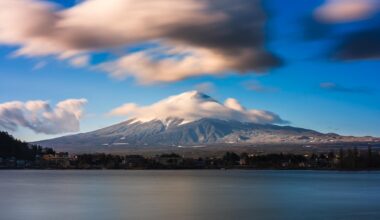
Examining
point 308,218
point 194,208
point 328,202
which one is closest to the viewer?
point 308,218

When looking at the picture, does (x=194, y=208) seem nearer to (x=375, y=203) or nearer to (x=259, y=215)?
(x=259, y=215)

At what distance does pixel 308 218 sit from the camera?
44062mm

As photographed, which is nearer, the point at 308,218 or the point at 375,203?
the point at 308,218

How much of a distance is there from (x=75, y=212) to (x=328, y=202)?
25.5 meters

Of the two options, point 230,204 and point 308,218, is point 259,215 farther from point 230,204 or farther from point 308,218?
point 230,204

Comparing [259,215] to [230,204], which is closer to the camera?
[259,215]

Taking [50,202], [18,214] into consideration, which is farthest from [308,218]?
[50,202]

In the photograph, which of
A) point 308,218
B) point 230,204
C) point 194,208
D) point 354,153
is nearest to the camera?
point 308,218

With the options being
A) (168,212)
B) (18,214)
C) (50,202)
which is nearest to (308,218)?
(168,212)

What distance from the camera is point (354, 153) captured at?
192 metres

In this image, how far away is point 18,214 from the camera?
45.2m

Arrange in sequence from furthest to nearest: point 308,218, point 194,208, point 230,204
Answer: point 230,204 → point 194,208 → point 308,218

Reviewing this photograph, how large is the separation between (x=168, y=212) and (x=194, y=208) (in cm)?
471

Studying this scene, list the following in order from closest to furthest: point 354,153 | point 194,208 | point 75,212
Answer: point 75,212 < point 194,208 < point 354,153
